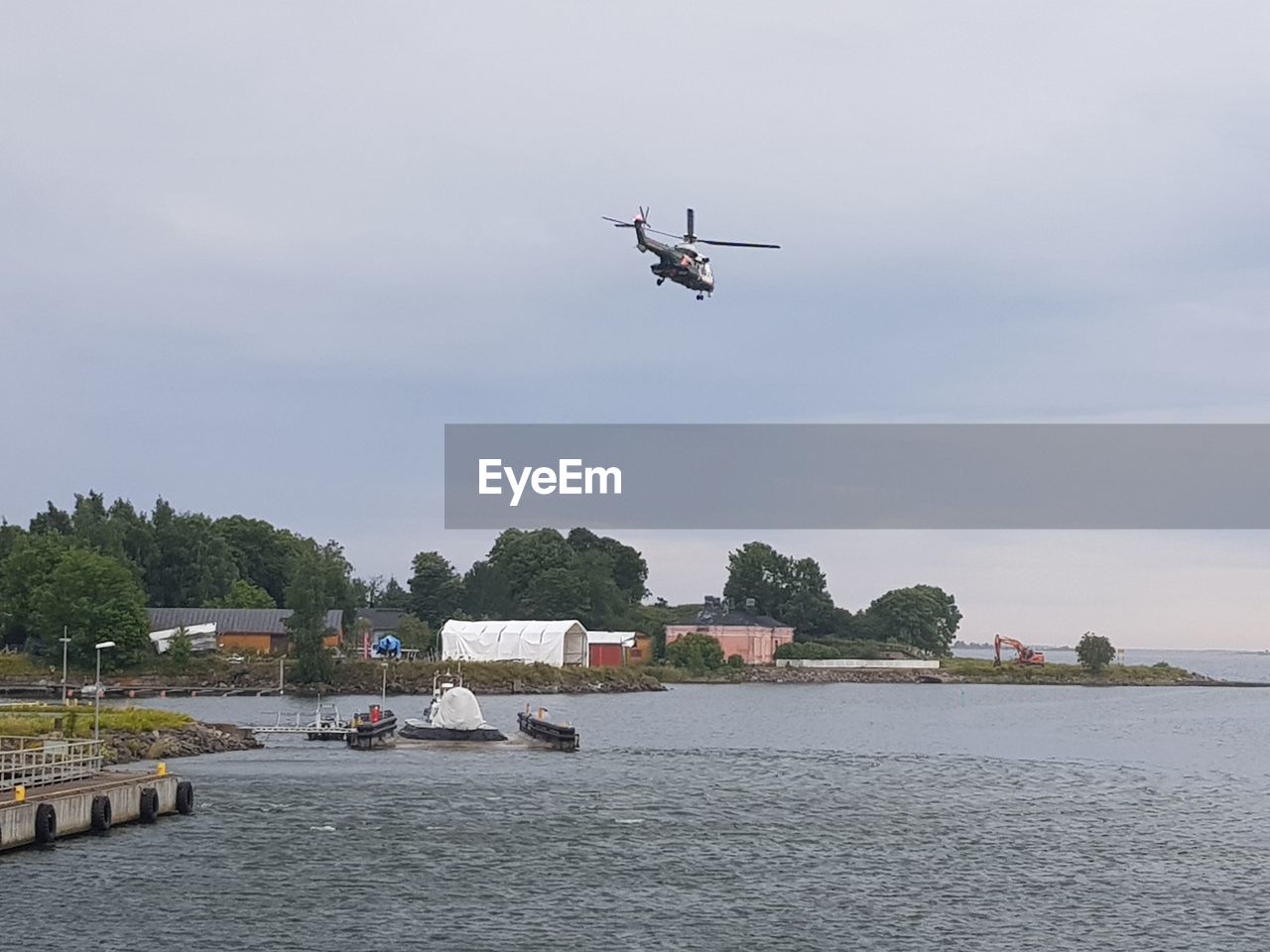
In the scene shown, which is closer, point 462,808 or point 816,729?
point 462,808

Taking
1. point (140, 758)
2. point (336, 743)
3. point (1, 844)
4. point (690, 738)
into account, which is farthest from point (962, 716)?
point (1, 844)

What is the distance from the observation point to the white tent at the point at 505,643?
180750 mm

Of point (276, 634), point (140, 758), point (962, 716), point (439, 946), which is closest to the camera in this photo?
point (439, 946)

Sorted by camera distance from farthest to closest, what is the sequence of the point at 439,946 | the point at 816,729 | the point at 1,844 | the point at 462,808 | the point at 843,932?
the point at 816,729, the point at 462,808, the point at 1,844, the point at 843,932, the point at 439,946

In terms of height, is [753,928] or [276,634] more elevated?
[276,634]

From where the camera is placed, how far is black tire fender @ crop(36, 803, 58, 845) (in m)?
50.9

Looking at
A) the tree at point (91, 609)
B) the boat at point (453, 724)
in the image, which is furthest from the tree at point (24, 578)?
the boat at point (453, 724)

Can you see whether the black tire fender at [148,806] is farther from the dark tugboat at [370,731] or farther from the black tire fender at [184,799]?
Answer: the dark tugboat at [370,731]

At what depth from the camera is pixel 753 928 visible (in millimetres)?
44344

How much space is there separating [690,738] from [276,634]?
8404cm

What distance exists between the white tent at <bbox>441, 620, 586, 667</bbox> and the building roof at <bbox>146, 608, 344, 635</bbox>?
14356 mm

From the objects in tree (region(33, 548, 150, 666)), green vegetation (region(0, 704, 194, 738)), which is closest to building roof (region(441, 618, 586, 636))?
tree (region(33, 548, 150, 666))

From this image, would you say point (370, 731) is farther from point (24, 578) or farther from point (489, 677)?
point (24, 578)

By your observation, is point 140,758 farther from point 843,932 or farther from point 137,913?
point 843,932
